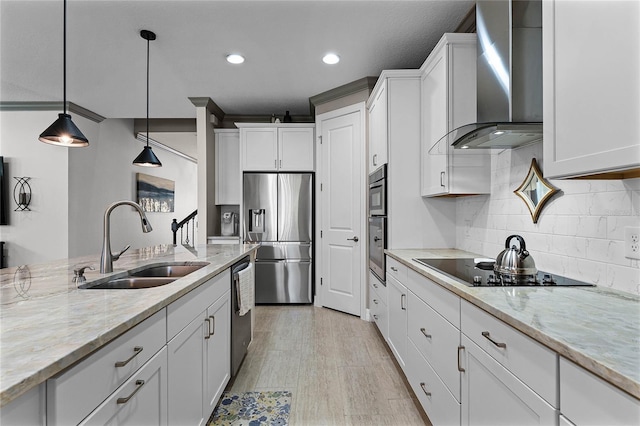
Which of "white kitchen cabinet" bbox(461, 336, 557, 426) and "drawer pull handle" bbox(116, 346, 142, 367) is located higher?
"drawer pull handle" bbox(116, 346, 142, 367)

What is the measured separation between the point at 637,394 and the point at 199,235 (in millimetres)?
4512

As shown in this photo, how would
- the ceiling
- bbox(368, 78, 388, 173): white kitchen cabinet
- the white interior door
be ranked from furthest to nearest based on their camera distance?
the white interior door
bbox(368, 78, 388, 173): white kitchen cabinet
the ceiling

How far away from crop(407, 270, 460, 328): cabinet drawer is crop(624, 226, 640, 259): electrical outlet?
647 mm

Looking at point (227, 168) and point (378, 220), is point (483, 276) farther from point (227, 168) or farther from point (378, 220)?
point (227, 168)

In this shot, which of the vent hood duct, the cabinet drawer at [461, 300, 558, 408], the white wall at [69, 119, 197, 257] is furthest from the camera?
the white wall at [69, 119, 197, 257]

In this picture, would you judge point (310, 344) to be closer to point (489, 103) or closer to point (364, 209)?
point (364, 209)

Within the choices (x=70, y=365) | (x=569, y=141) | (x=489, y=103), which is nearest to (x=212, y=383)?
(x=70, y=365)

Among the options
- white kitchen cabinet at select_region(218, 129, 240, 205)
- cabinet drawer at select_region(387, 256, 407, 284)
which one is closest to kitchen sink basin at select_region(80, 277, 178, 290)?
cabinet drawer at select_region(387, 256, 407, 284)

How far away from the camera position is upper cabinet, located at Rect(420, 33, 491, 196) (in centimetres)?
226

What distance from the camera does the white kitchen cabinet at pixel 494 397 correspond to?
2.92 feet

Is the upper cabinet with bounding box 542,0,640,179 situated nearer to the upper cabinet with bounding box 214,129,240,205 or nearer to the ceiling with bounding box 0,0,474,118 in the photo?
the ceiling with bounding box 0,0,474,118

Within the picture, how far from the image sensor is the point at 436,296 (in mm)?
1649

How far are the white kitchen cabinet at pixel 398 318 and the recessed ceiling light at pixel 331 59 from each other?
2.11m

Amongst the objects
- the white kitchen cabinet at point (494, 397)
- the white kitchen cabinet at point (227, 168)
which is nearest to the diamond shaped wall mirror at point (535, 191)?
the white kitchen cabinet at point (494, 397)
